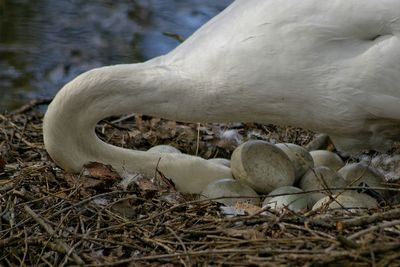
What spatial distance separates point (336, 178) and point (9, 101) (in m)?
4.42

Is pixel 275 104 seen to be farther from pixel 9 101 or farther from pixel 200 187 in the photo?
pixel 9 101

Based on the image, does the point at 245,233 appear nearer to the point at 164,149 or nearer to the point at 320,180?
the point at 320,180

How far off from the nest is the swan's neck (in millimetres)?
193

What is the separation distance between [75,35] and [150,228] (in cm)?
607

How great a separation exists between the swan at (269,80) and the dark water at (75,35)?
361 cm

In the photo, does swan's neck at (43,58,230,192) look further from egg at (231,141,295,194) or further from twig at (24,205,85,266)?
twig at (24,205,85,266)

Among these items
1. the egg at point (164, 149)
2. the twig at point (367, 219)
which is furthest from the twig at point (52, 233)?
the egg at point (164, 149)

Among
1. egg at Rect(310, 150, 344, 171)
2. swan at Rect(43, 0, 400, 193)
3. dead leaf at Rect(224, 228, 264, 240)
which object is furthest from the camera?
egg at Rect(310, 150, 344, 171)

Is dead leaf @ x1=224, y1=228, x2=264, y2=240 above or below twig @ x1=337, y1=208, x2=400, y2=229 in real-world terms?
below

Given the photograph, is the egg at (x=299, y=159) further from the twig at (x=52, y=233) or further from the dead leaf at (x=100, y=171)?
the twig at (x=52, y=233)

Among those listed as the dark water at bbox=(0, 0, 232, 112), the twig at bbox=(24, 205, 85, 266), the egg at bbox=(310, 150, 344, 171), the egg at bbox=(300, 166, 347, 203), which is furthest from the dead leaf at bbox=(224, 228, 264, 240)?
the dark water at bbox=(0, 0, 232, 112)

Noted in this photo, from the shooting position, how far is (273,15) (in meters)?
5.43

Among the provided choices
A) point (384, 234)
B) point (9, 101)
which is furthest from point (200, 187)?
point (9, 101)

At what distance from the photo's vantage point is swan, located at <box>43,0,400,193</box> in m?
5.34
